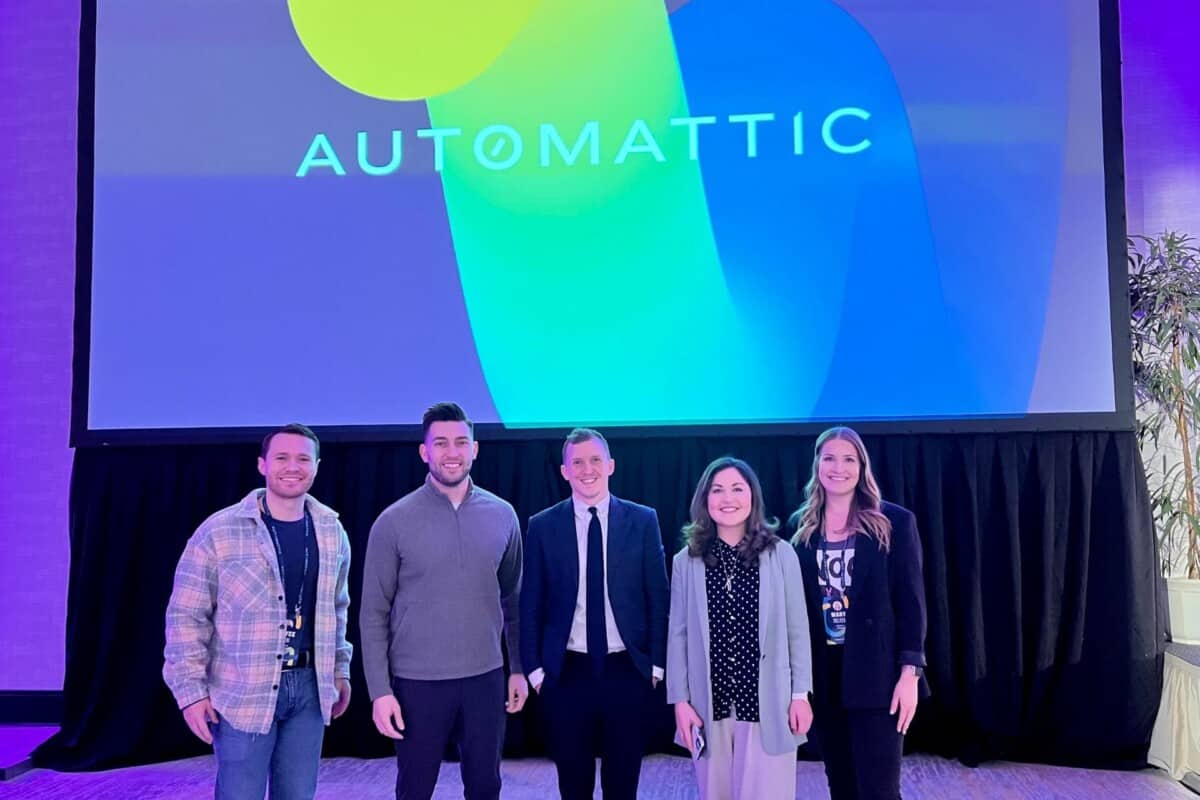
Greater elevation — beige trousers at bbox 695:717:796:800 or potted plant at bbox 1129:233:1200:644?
potted plant at bbox 1129:233:1200:644

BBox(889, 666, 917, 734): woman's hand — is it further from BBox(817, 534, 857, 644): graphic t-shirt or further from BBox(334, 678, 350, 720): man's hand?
BBox(334, 678, 350, 720): man's hand

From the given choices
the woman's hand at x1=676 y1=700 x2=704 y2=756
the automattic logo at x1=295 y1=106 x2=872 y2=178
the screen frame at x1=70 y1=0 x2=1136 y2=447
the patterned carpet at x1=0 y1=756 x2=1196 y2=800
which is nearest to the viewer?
the woman's hand at x1=676 y1=700 x2=704 y2=756

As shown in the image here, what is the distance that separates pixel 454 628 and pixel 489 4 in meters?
2.82

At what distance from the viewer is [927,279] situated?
12.1 ft

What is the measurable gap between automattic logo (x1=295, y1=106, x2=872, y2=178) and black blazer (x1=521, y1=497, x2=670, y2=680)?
1818mm

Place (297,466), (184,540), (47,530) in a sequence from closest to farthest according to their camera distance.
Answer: (297,466) < (184,540) < (47,530)

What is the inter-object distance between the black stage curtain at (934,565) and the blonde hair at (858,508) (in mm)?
1191

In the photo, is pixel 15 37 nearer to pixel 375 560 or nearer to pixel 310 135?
pixel 310 135

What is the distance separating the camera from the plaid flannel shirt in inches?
91.5

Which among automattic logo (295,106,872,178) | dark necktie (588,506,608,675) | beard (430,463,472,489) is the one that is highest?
automattic logo (295,106,872,178)

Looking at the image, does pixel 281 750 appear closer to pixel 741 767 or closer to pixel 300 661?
pixel 300 661

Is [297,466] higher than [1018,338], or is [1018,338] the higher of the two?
[1018,338]

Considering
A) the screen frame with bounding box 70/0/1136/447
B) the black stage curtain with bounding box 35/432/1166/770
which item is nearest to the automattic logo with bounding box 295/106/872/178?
the screen frame with bounding box 70/0/1136/447

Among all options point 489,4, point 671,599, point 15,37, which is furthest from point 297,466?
point 15,37
